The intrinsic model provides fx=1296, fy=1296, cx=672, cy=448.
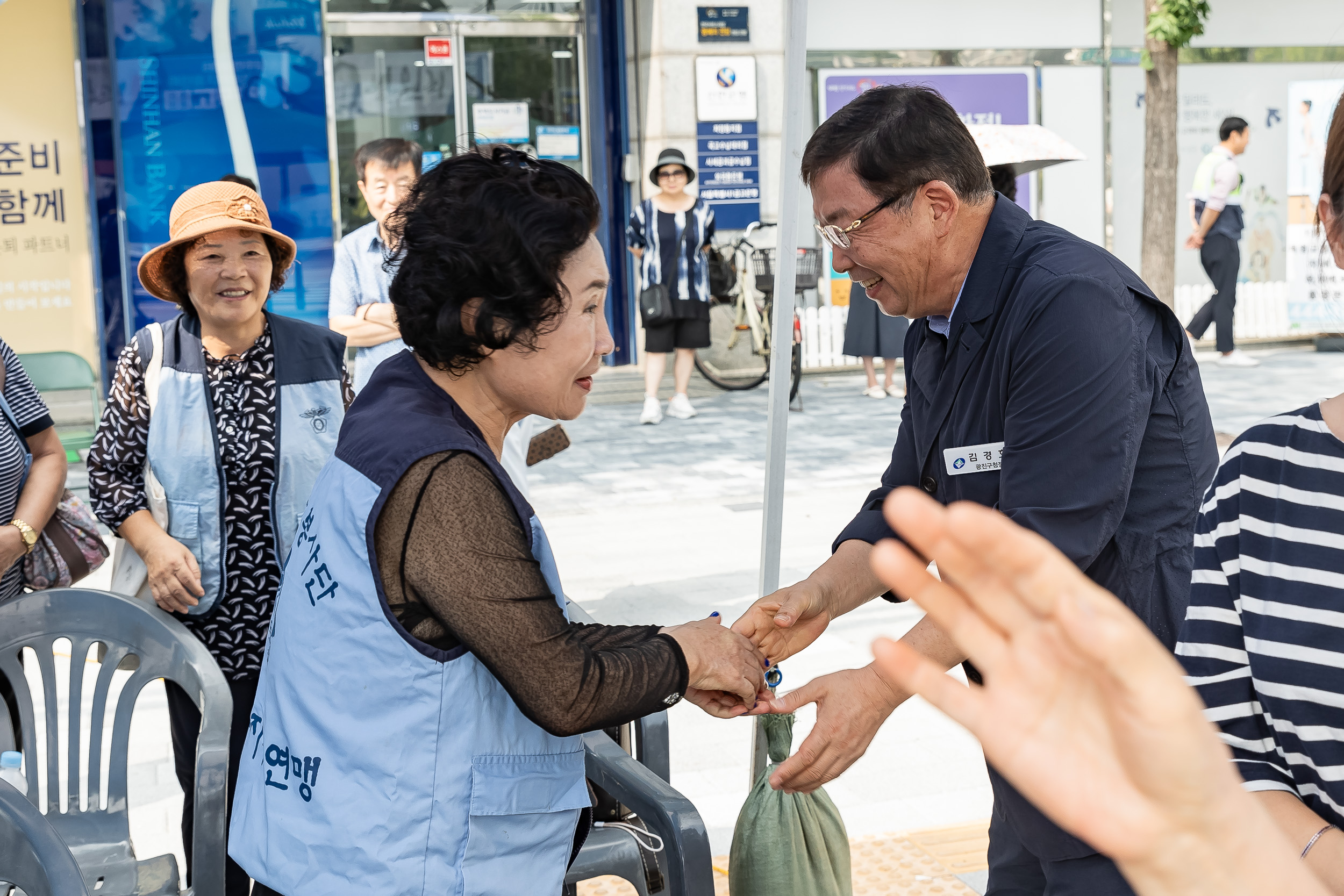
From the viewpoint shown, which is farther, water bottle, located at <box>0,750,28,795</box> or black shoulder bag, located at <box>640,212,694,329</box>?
black shoulder bag, located at <box>640,212,694,329</box>

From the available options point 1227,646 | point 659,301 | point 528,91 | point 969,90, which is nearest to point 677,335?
point 659,301

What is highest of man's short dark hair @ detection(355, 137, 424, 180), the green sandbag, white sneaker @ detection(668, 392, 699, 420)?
man's short dark hair @ detection(355, 137, 424, 180)

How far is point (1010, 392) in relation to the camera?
207 cm

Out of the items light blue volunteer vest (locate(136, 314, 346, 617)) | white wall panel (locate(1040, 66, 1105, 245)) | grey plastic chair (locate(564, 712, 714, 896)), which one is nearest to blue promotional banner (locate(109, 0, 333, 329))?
white wall panel (locate(1040, 66, 1105, 245))

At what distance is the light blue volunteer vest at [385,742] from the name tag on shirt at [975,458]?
2.51 feet

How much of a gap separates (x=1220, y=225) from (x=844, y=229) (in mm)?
12362

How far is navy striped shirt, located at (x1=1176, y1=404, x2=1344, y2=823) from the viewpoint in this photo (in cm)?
136

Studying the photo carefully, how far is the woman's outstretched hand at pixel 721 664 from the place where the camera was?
77.1 inches

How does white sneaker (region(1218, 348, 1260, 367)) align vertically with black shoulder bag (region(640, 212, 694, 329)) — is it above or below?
below

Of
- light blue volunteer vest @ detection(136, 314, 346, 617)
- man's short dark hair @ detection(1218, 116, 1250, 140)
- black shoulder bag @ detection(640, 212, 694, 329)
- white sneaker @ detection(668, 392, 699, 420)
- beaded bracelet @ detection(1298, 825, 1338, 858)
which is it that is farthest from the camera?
man's short dark hair @ detection(1218, 116, 1250, 140)

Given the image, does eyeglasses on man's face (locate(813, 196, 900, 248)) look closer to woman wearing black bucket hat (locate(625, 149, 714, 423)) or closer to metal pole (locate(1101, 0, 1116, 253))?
woman wearing black bucket hat (locate(625, 149, 714, 423))

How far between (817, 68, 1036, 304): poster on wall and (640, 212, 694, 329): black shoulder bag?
2.95 metres

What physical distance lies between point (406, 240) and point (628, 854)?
48.6 inches

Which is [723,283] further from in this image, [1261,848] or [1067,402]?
[1261,848]
